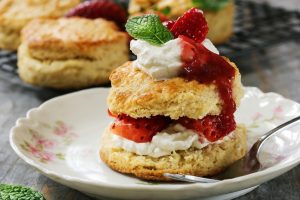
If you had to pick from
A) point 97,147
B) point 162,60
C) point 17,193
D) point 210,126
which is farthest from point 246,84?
point 17,193

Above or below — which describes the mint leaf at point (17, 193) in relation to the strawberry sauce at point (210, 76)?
below

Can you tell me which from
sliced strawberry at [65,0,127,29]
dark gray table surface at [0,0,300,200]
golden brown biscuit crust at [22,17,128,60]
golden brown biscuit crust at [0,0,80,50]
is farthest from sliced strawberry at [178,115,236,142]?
golden brown biscuit crust at [0,0,80,50]

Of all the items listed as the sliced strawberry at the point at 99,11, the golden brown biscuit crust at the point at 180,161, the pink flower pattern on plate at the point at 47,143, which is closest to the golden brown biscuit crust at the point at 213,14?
the sliced strawberry at the point at 99,11

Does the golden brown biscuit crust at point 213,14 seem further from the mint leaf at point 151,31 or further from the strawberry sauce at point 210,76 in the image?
the strawberry sauce at point 210,76

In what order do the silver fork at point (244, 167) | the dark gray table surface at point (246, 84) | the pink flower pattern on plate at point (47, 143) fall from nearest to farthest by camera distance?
the silver fork at point (244, 167)
the dark gray table surface at point (246, 84)
the pink flower pattern on plate at point (47, 143)

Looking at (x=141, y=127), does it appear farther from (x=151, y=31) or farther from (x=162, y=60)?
(x=151, y=31)
